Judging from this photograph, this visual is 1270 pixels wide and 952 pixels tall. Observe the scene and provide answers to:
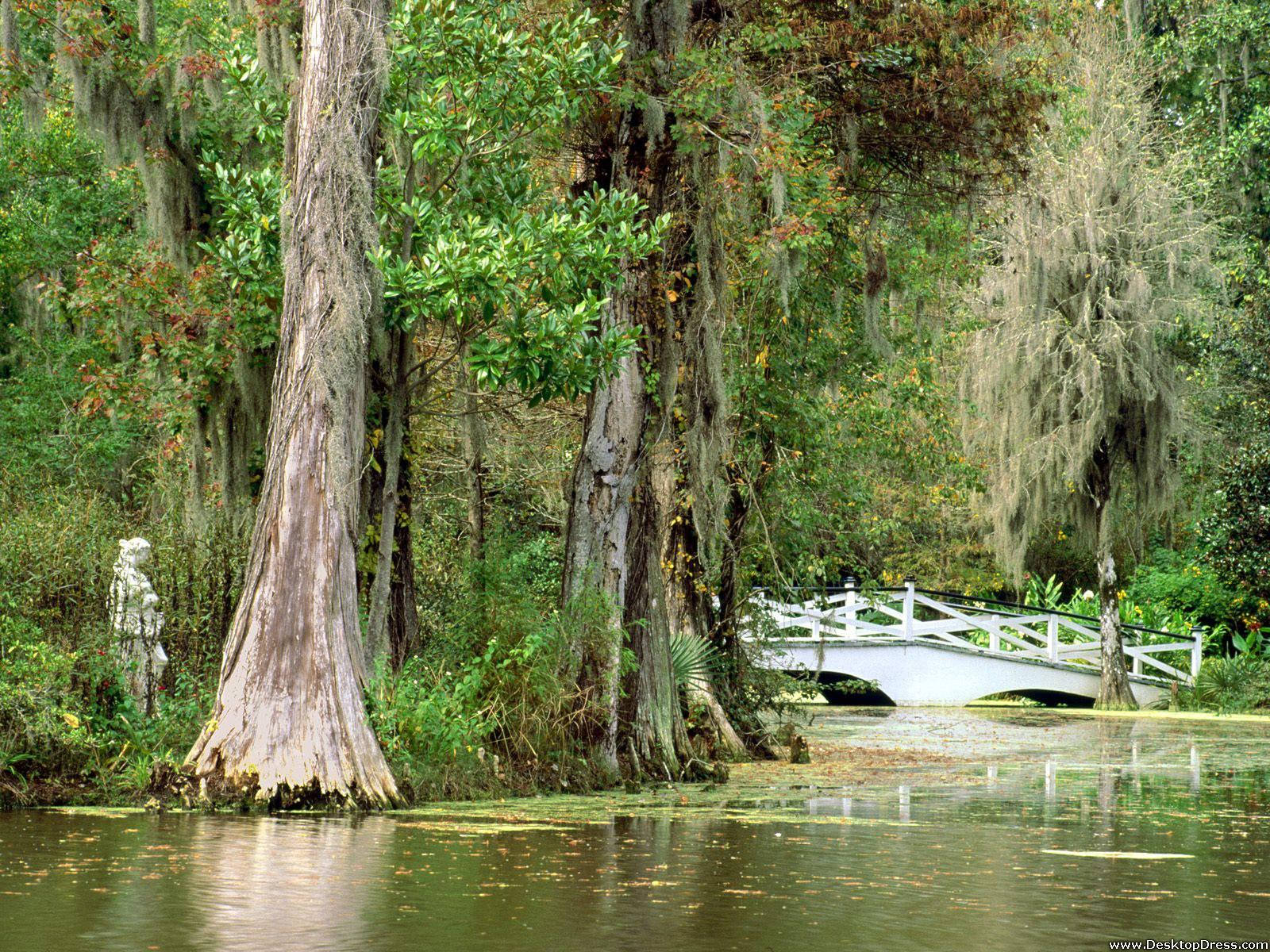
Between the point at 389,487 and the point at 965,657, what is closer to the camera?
the point at 389,487

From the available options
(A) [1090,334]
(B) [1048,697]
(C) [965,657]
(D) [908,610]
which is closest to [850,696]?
(C) [965,657]

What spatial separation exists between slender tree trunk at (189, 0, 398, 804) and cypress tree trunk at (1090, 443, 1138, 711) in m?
21.5

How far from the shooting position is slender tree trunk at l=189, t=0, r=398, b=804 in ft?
38.2

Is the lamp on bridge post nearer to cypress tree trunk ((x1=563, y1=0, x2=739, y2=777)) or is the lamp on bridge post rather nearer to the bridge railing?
the bridge railing

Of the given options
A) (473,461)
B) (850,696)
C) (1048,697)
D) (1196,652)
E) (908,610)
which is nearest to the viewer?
(473,461)

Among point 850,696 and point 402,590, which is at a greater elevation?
point 402,590

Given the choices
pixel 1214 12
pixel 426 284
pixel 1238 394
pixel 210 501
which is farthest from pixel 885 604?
pixel 426 284

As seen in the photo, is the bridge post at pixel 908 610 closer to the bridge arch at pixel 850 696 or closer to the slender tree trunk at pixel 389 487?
the bridge arch at pixel 850 696

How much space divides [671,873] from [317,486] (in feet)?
15.3

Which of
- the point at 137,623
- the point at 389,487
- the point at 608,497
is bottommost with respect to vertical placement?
the point at 137,623

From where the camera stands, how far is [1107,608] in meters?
32.2

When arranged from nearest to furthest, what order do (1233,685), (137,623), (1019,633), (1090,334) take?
(137,623)
(1090,334)
(1233,685)
(1019,633)

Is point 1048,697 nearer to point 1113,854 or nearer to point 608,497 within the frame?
point 608,497

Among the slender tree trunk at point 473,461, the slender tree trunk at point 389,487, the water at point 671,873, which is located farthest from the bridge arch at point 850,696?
the slender tree trunk at point 389,487
